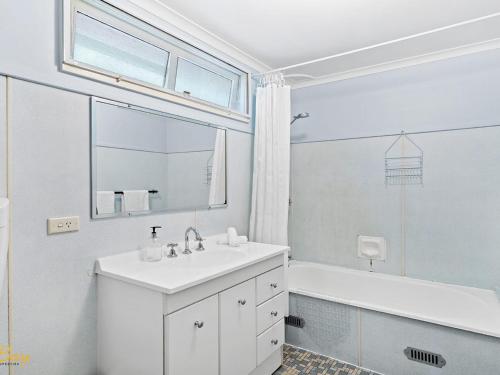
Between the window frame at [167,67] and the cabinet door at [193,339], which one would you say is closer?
the cabinet door at [193,339]

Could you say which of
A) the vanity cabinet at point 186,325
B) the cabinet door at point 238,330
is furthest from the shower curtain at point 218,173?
the cabinet door at point 238,330

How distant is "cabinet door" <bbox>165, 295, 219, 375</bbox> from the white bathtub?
1.13m

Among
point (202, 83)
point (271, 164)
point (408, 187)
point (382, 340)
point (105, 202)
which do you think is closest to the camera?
point (105, 202)

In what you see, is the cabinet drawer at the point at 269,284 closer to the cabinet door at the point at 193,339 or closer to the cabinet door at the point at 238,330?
the cabinet door at the point at 238,330

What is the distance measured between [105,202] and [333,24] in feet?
6.52

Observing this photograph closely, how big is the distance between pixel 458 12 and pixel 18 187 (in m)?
2.83

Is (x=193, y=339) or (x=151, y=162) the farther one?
(x=151, y=162)

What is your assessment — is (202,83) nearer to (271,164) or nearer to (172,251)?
(271,164)

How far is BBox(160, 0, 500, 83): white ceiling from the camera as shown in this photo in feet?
6.72

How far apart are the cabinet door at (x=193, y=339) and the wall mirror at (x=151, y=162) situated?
731 millimetres

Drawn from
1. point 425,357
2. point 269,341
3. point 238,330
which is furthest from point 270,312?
point 425,357

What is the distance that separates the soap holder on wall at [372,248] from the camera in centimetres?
299

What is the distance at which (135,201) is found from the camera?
1.94m

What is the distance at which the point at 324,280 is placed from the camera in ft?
10.5
